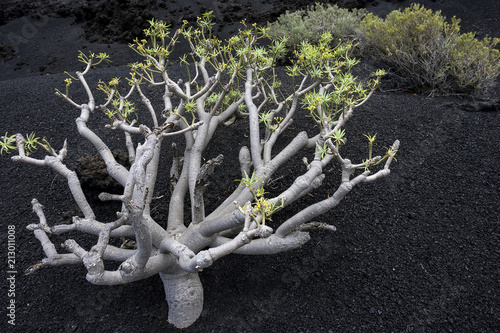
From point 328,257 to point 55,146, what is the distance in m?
3.49

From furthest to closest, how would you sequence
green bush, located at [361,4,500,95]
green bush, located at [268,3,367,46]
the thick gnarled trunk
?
1. green bush, located at [268,3,367,46]
2. green bush, located at [361,4,500,95]
3. the thick gnarled trunk

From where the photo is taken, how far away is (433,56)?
4617 millimetres

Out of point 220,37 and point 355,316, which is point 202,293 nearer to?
point 355,316

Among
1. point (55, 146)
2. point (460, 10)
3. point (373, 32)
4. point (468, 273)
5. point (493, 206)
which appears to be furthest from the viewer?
point (460, 10)

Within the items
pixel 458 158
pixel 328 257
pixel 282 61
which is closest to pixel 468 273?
pixel 328 257

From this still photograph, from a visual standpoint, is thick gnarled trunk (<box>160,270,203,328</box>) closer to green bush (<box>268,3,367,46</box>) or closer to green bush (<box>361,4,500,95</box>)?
green bush (<box>361,4,500,95</box>)

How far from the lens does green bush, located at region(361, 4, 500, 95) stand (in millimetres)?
4469

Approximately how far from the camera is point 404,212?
2.85 m

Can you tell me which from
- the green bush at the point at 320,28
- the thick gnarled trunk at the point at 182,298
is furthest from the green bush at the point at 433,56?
the thick gnarled trunk at the point at 182,298

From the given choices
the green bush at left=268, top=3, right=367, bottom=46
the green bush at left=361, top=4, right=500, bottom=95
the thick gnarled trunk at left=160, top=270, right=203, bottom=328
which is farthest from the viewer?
the green bush at left=268, top=3, right=367, bottom=46

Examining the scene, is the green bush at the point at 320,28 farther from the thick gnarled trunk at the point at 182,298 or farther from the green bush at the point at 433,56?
the thick gnarled trunk at the point at 182,298

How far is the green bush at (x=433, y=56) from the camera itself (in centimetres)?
447

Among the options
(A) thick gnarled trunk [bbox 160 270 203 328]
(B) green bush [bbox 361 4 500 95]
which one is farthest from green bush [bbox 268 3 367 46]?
(A) thick gnarled trunk [bbox 160 270 203 328]

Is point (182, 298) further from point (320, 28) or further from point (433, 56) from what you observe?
point (320, 28)
